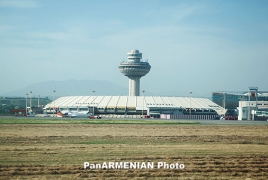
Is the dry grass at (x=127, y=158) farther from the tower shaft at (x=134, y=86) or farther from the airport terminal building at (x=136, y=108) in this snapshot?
the tower shaft at (x=134, y=86)

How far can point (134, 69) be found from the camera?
154 meters

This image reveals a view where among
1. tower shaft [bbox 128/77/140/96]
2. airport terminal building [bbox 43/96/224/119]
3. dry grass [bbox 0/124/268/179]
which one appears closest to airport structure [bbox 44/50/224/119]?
airport terminal building [bbox 43/96/224/119]

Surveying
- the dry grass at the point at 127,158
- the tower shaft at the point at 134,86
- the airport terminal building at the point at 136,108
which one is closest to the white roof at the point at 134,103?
the airport terminal building at the point at 136,108

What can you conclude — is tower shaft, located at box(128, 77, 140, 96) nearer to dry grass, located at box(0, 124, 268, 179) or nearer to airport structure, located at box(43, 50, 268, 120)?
airport structure, located at box(43, 50, 268, 120)

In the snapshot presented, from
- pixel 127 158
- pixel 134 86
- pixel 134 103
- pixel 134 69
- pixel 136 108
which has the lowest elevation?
pixel 127 158

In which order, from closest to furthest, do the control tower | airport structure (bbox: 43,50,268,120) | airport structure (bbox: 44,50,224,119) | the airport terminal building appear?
airport structure (bbox: 43,50,268,120) → airport structure (bbox: 44,50,224,119) → the airport terminal building → the control tower

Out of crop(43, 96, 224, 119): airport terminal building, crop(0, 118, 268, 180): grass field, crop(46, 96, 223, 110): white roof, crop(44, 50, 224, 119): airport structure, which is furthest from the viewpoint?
crop(46, 96, 223, 110): white roof

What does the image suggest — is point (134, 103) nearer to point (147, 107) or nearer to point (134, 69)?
point (147, 107)

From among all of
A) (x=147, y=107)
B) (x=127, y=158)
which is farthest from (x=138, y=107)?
(x=127, y=158)

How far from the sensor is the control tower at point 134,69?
154m

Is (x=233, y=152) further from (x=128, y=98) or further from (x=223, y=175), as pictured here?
(x=128, y=98)

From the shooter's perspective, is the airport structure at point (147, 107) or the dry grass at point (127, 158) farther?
the airport structure at point (147, 107)

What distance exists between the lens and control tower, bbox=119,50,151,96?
154250 millimetres

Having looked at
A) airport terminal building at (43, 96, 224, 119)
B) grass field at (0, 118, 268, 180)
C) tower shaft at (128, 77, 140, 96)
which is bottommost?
grass field at (0, 118, 268, 180)
